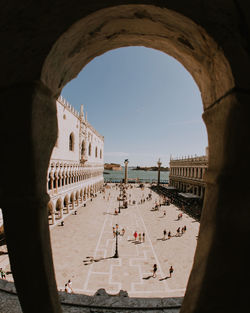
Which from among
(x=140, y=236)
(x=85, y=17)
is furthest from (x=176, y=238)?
(x=85, y=17)

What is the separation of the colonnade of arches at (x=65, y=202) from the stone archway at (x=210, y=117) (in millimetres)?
18088

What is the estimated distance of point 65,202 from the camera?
23.9 meters

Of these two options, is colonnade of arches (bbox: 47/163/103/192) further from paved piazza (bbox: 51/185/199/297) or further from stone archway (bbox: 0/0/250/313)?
stone archway (bbox: 0/0/250/313)

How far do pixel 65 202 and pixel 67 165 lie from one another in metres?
5.16

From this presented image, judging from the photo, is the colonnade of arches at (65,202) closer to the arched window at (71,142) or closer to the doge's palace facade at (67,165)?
the doge's palace facade at (67,165)

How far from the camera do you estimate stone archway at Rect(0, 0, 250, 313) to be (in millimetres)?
1418

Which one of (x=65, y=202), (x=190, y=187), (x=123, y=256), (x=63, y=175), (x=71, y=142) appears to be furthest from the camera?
(x=190, y=187)

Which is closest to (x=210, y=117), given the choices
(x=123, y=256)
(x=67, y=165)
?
(x=123, y=256)

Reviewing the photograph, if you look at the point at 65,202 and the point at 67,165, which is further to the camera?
the point at 65,202

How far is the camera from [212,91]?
1.78 meters

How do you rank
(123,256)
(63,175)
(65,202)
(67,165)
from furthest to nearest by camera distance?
(65,202)
(67,165)
(63,175)
(123,256)

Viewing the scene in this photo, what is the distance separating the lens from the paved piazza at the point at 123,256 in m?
9.33

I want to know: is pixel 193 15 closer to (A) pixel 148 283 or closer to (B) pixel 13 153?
(B) pixel 13 153

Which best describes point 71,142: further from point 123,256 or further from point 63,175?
point 123,256
